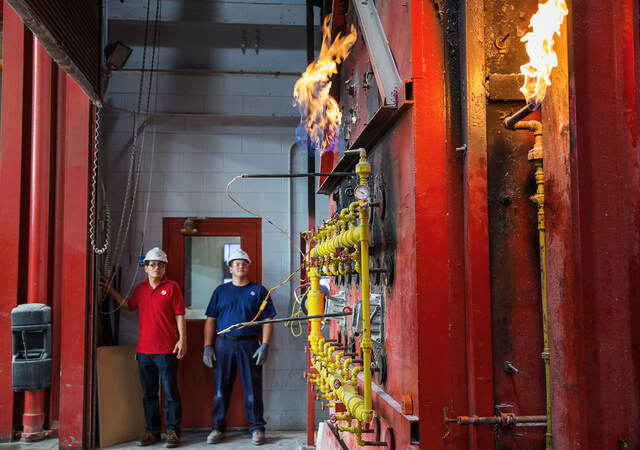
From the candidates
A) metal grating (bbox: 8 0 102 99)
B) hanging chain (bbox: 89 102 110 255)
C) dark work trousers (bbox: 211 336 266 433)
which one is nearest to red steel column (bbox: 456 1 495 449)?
metal grating (bbox: 8 0 102 99)

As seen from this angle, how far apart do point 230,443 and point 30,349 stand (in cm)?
210

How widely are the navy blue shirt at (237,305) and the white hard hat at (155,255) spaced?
662 mm

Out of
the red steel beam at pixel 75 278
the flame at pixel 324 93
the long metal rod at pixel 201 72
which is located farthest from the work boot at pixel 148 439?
the long metal rod at pixel 201 72

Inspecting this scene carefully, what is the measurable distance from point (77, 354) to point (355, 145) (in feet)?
12.0

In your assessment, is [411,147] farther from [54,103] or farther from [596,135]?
[54,103]

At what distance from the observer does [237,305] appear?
569 centimetres

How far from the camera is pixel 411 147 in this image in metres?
2.37

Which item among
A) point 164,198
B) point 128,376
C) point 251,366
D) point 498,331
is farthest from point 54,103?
point 498,331

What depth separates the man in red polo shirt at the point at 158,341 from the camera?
5434 millimetres

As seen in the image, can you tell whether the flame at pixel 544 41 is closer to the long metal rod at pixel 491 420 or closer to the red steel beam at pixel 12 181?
the long metal rod at pixel 491 420

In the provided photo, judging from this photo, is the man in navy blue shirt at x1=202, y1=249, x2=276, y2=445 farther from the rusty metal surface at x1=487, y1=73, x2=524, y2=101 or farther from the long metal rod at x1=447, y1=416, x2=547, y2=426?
the rusty metal surface at x1=487, y1=73, x2=524, y2=101

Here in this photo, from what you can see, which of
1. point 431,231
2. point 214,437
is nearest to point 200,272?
point 214,437

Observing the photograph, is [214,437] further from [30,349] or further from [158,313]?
[30,349]

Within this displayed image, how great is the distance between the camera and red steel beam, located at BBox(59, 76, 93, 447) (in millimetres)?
5191
